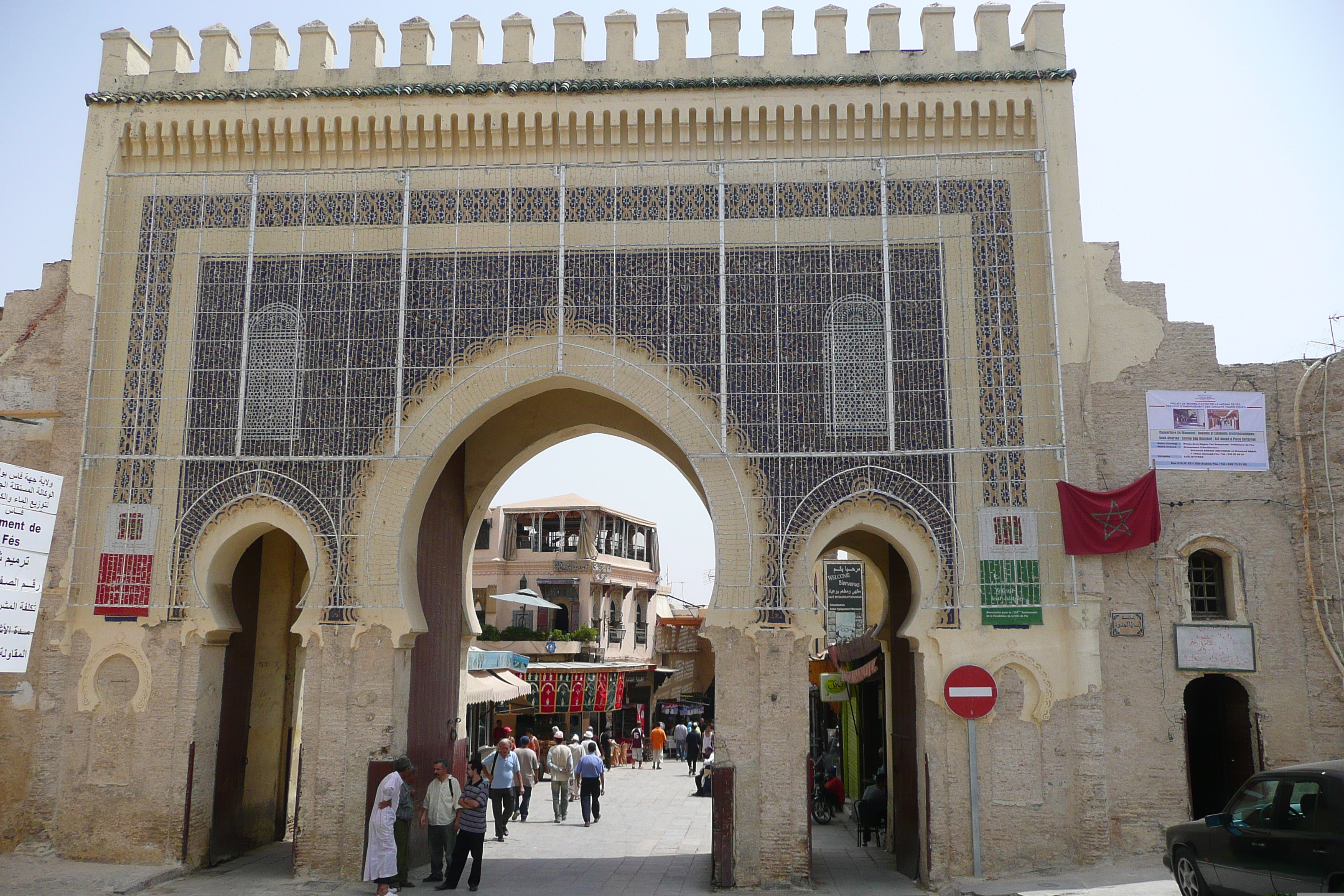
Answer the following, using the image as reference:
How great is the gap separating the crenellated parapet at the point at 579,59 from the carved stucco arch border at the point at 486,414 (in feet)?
10.4

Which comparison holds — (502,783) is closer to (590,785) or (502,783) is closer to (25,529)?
(590,785)

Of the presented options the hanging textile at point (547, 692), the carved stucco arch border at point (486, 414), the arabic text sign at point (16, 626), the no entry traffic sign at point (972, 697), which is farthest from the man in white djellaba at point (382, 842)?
the hanging textile at point (547, 692)

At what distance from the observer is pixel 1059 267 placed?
11500 millimetres

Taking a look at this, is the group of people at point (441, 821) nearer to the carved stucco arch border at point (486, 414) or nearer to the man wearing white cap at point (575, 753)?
the carved stucco arch border at point (486, 414)

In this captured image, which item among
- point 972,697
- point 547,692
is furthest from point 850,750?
point 972,697

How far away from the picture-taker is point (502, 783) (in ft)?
44.2

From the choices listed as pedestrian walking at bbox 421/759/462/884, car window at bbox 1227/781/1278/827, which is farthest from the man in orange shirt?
car window at bbox 1227/781/1278/827

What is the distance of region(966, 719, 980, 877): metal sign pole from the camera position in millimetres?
10422

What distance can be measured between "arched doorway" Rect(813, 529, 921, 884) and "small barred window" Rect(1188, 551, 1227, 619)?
2.98 meters

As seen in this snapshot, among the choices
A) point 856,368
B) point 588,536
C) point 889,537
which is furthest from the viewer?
point 588,536

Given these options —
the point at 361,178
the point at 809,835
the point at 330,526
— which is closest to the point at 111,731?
the point at 330,526

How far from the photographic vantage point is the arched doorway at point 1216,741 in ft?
37.9

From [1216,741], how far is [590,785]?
830 centimetres

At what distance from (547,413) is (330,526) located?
12.8 ft
